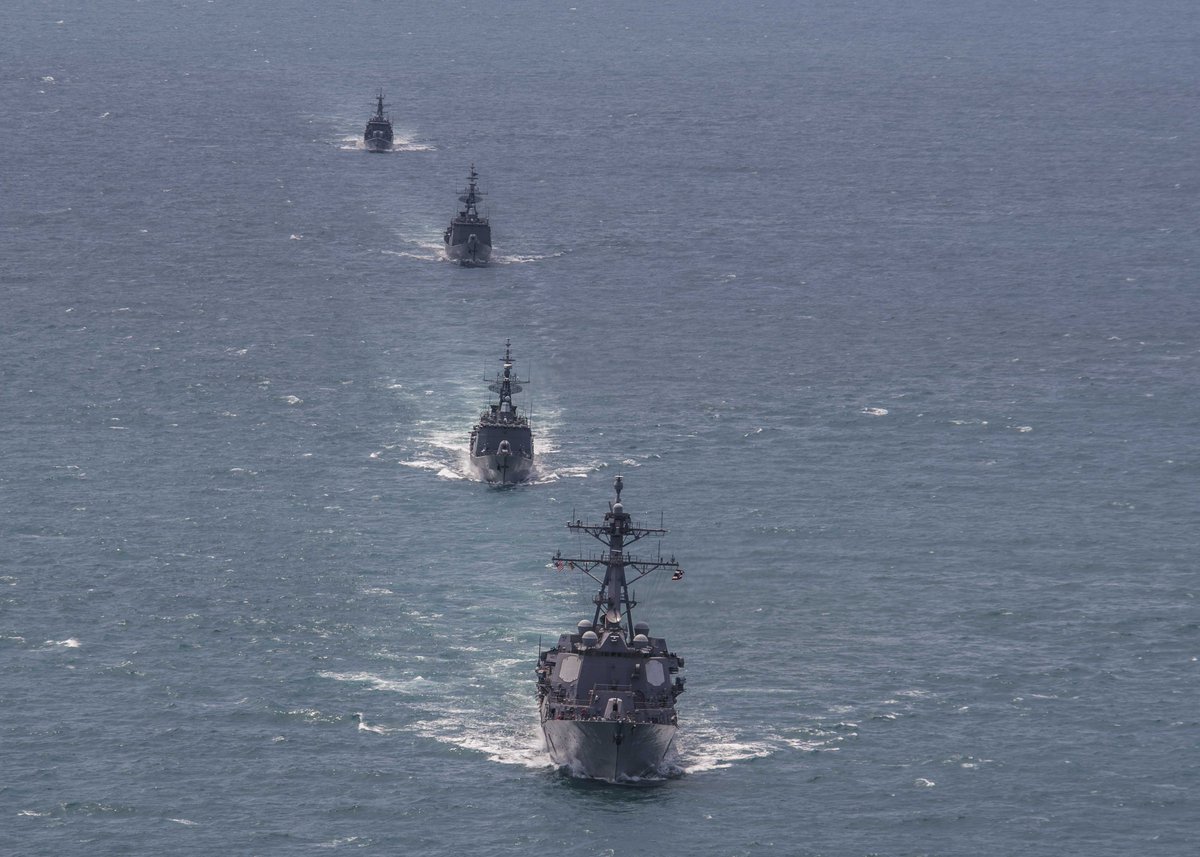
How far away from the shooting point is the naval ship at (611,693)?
14600 cm

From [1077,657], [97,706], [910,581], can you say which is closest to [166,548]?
[97,706]

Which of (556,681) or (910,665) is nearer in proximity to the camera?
(556,681)

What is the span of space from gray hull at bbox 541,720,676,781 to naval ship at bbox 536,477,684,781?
60mm

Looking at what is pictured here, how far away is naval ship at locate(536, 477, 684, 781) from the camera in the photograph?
479 ft

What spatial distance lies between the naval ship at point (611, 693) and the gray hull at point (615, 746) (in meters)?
0.06

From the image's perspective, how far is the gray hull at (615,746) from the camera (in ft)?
478

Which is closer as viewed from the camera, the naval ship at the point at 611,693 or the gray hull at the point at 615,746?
the gray hull at the point at 615,746

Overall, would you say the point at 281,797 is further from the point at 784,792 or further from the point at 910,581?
the point at 910,581

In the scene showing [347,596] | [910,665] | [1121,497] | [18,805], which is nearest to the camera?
[18,805]

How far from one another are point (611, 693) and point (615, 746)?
496cm

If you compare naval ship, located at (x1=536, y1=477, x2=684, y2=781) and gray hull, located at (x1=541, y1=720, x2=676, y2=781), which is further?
naval ship, located at (x1=536, y1=477, x2=684, y2=781)

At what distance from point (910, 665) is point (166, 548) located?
57.8 metres

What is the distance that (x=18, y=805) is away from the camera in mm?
141375

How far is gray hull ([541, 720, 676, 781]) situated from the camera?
146m
